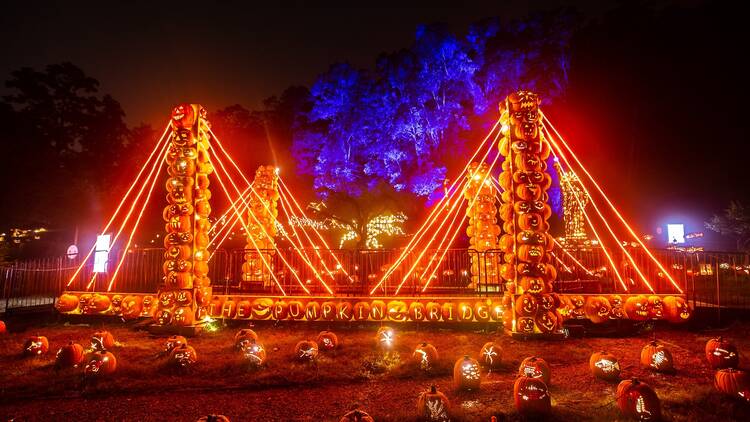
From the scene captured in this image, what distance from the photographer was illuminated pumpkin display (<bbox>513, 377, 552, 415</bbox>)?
5172 mm

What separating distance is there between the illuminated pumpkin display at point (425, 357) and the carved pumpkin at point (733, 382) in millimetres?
3749

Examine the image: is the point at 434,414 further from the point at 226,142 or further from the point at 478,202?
the point at 226,142

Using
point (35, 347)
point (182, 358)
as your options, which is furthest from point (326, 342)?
point (35, 347)

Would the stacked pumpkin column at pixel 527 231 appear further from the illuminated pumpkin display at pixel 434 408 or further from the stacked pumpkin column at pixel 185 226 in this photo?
the stacked pumpkin column at pixel 185 226

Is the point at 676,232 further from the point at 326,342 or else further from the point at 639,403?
the point at 639,403


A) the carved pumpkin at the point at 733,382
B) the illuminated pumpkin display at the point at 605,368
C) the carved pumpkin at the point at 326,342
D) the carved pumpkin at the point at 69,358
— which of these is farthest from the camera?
the carved pumpkin at the point at 326,342

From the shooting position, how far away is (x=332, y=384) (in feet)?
22.1

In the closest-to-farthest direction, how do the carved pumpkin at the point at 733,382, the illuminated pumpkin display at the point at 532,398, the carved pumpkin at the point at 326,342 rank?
1. the illuminated pumpkin display at the point at 532,398
2. the carved pumpkin at the point at 733,382
3. the carved pumpkin at the point at 326,342

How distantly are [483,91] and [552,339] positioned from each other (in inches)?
501

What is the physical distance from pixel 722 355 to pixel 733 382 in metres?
1.50

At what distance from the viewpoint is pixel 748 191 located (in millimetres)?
23953

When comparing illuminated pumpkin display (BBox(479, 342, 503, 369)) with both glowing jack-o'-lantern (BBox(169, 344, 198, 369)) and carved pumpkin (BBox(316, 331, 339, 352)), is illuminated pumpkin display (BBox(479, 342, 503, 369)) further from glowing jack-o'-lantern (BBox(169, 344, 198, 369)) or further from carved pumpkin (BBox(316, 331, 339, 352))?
glowing jack-o'-lantern (BBox(169, 344, 198, 369))

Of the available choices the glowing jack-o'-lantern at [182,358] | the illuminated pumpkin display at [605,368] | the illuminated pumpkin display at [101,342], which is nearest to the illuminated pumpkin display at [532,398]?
the illuminated pumpkin display at [605,368]

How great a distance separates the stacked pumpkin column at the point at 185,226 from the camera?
993 centimetres
